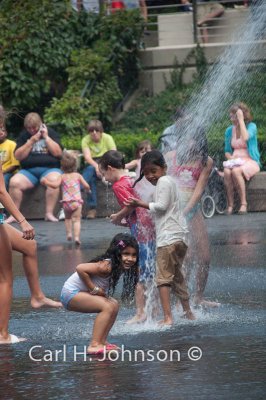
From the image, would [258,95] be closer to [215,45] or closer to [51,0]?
[215,45]

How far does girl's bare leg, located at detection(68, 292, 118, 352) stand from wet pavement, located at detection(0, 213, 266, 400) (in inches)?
6.2

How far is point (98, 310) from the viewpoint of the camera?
857cm

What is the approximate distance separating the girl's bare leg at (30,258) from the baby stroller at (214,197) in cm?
757

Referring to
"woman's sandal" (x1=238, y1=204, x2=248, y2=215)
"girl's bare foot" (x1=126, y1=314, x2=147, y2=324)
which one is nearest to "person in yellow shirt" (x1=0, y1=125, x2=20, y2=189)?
"woman's sandal" (x1=238, y1=204, x2=248, y2=215)

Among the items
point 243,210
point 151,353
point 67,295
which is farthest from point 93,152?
point 151,353

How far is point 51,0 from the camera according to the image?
21062 millimetres

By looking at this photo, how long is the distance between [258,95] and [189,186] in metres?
11.1

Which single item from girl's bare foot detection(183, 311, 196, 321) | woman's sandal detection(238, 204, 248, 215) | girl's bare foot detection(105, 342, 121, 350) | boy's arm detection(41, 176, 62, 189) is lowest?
woman's sandal detection(238, 204, 248, 215)

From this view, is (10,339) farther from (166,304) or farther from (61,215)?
(61,215)

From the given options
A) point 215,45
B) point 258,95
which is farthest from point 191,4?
point 258,95

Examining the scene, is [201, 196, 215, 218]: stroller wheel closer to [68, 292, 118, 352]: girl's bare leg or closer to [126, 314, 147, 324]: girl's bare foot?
[126, 314, 147, 324]: girl's bare foot

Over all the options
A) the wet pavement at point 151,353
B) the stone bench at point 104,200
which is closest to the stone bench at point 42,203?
the stone bench at point 104,200

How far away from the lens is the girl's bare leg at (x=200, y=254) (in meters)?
10.4

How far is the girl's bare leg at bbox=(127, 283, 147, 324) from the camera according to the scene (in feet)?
31.9
